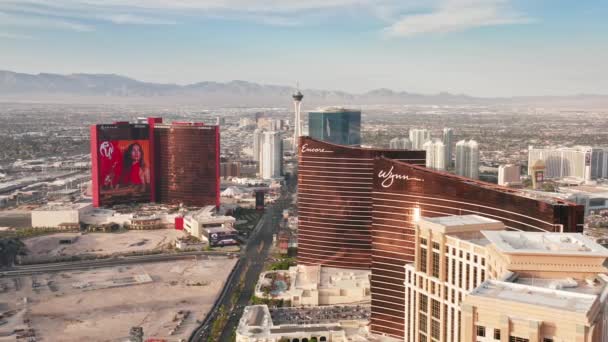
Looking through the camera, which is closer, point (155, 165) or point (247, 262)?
point (247, 262)

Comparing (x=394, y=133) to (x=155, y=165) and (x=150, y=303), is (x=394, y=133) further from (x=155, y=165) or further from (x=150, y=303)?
(x=150, y=303)

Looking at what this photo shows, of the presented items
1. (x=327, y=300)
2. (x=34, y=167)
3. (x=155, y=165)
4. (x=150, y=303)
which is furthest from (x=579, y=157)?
(x=34, y=167)

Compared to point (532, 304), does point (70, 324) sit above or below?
below

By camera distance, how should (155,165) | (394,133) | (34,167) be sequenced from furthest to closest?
1. (394,133)
2. (34,167)
3. (155,165)

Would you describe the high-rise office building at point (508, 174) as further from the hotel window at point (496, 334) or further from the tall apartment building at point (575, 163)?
the hotel window at point (496, 334)

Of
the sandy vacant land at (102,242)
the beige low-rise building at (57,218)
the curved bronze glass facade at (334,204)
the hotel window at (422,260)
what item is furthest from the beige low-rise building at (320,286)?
the beige low-rise building at (57,218)

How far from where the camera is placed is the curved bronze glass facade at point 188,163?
81688mm

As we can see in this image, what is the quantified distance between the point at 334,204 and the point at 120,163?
37005 millimetres

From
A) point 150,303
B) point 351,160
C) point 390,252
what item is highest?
point 351,160

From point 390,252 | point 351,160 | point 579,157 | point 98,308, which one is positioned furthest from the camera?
point 579,157

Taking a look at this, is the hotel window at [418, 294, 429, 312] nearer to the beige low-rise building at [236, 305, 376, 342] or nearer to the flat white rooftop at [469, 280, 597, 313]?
the flat white rooftop at [469, 280, 597, 313]

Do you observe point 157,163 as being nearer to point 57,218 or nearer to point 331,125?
point 57,218

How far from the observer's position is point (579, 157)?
106062 mm

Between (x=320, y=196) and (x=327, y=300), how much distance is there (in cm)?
915
